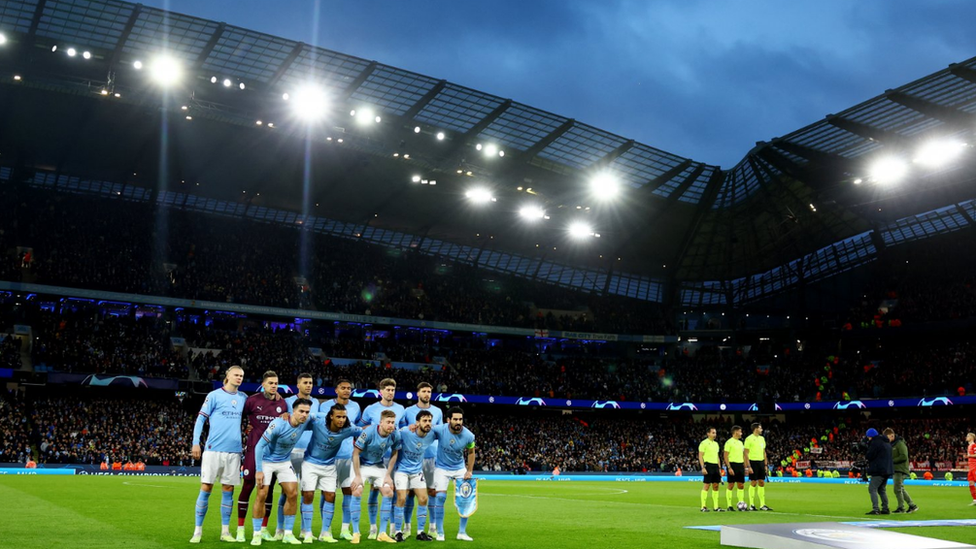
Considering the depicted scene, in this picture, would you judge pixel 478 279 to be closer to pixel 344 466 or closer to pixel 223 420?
pixel 344 466

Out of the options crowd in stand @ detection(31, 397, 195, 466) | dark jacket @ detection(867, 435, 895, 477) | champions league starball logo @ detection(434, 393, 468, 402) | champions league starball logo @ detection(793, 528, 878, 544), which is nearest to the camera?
champions league starball logo @ detection(793, 528, 878, 544)

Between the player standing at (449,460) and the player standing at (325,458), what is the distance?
1520 mm

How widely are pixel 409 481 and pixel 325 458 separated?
4.36 feet

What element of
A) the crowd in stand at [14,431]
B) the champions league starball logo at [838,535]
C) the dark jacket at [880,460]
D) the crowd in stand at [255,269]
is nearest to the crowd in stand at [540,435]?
the crowd in stand at [14,431]

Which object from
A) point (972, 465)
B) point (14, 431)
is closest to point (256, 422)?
point (972, 465)


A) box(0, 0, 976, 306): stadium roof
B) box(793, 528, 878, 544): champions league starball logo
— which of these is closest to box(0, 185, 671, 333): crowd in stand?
box(0, 0, 976, 306): stadium roof

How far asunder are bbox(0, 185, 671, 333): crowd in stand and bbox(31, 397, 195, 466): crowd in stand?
26.7ft

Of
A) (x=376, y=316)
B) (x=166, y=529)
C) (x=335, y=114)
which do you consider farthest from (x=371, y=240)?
(x=166, y=529)

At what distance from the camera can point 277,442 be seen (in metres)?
11.5

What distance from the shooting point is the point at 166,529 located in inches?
522

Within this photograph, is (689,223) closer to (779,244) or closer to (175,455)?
(779,244)

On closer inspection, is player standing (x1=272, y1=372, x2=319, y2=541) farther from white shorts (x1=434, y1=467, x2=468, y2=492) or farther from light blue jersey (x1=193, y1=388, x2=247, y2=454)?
white shorts (x1=434, y1=467, x2=468, y2=492)

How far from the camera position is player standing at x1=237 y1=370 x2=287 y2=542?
467 inches

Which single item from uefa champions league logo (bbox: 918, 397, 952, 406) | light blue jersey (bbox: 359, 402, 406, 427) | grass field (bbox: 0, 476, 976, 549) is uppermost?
uefa champions league logo (bbox: 918, 397, 952, 406)
